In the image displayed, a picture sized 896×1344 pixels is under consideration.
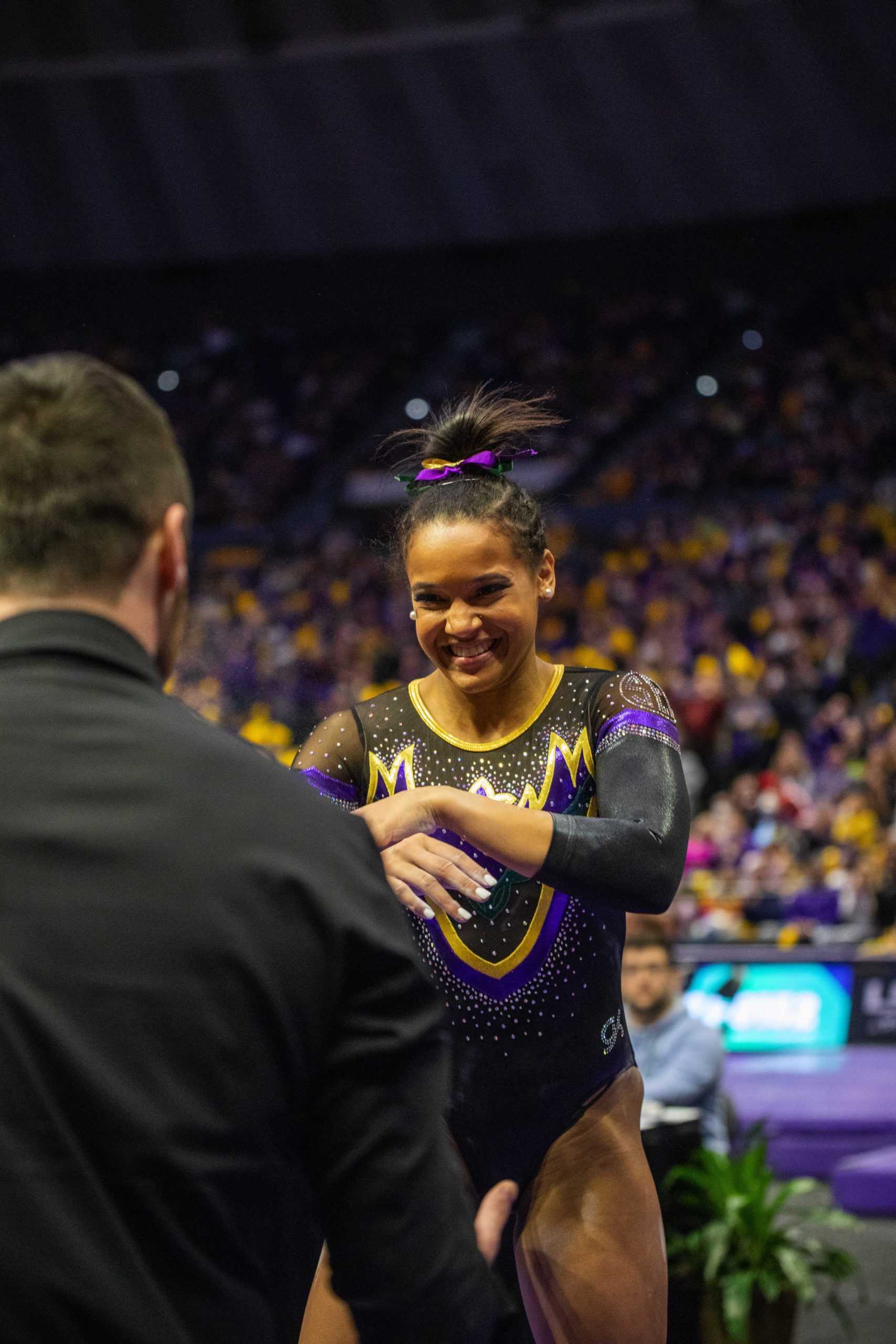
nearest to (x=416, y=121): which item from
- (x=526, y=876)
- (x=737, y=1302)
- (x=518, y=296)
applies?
(x=518, y=296)

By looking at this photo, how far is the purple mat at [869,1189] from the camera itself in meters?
7.27

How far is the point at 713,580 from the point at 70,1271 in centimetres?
1644

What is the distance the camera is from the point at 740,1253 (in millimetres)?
4969

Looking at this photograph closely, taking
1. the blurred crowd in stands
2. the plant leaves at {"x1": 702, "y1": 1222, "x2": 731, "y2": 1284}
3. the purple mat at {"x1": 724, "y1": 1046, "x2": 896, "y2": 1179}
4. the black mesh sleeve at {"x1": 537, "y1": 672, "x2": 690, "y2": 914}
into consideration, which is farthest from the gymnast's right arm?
the blurred crowd in stands

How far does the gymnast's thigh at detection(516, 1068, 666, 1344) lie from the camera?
102 inches

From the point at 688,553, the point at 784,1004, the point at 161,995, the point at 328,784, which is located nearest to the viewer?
the point at 161,995

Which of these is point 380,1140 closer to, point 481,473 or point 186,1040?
point 186,1040

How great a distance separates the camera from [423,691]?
9.87ft

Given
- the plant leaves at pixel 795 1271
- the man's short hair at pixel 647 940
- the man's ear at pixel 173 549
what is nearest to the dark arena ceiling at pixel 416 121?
the man's short hair at pixel 647 940

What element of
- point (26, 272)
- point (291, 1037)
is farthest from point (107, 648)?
point (26, 272)

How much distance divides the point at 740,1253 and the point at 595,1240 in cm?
263

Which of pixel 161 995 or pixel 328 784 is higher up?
pixel 328 784

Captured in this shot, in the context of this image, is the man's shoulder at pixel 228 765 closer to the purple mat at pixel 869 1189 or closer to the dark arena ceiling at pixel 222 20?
the purple mat at pixel 869 1189

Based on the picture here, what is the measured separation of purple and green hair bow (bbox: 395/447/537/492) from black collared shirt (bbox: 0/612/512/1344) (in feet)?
5.53
